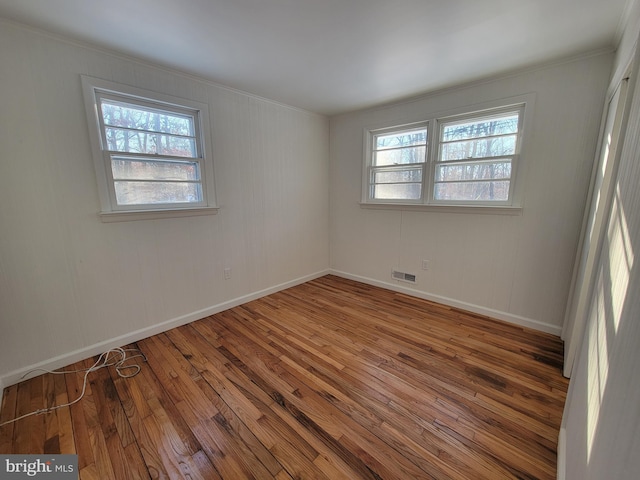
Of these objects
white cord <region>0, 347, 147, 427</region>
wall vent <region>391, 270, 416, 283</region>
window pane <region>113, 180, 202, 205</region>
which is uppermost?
window pane <region>113, 180, 202, 205</region>

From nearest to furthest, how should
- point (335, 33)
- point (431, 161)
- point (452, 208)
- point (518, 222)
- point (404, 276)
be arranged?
1. point (335, 33)
2. point (518, 222)
3. point (452, 208)
4. point (431, 161)
5. point (404, 276)

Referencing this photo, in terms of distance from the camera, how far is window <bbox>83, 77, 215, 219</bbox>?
214 centimetres

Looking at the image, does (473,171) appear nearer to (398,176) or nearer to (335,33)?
(398,176)

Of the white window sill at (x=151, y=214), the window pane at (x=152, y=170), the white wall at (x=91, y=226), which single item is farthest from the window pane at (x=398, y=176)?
the window pane at (x=152, y=170)

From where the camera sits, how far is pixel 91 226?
7.01 ft

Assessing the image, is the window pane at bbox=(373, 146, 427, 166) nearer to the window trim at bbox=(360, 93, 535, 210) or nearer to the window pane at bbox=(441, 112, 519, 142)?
the window trim at bbox=(360, 93, 535, 210)

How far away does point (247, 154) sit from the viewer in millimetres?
3082

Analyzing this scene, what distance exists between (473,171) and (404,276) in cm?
151

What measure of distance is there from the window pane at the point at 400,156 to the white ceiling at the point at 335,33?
83cm

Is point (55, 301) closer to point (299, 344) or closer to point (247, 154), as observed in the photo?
point (299, 344)

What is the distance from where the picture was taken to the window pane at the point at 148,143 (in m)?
2.21

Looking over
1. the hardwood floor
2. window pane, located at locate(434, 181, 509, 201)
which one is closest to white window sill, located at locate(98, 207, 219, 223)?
the hardwood floor

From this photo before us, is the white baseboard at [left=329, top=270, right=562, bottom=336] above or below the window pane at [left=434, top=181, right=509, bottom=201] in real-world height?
below

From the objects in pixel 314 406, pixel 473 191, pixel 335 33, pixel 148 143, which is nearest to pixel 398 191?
pixel 473 191
